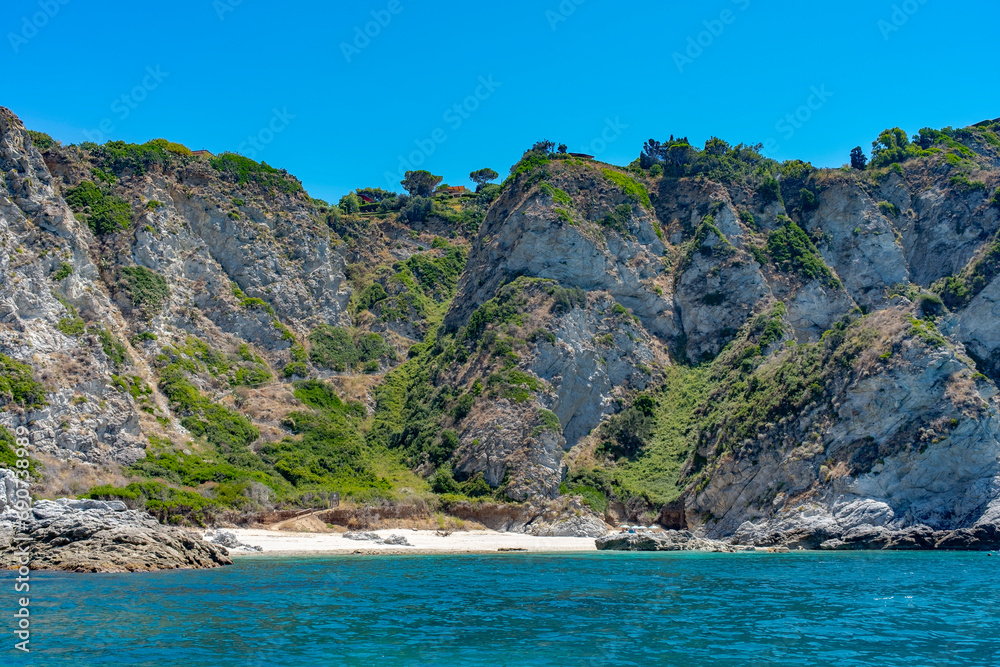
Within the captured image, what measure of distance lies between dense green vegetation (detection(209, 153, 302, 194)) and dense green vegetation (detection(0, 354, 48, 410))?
32.0 m

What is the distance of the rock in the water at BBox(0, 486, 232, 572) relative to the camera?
25.5 metres

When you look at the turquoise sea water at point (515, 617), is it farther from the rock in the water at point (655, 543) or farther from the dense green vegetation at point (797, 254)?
the dense green vegetation at point (797, 254)

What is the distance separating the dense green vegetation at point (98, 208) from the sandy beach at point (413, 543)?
29.8m

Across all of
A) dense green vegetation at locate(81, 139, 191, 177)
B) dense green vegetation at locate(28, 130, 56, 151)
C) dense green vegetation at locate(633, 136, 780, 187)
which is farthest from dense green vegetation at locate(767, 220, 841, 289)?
dense green vegetation at locate(28, 130, 56, 151)

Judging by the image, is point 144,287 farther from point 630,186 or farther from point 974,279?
point 974,279

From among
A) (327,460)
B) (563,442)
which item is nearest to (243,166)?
(327,460)

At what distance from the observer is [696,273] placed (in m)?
66.8

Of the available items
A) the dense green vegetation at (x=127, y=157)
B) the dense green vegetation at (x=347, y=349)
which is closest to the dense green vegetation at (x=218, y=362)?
the dense green vegetation at (x=347, y=349)

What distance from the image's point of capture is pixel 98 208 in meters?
55.9

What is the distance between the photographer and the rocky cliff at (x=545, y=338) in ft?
134

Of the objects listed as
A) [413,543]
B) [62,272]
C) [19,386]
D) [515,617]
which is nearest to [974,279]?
[413,543]

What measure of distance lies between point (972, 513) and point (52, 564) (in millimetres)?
42178

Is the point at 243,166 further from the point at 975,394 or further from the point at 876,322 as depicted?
the point at 975,394

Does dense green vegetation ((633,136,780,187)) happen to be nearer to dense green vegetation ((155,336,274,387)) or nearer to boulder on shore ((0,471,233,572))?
dense green vegetation ((155,336,274,387))
